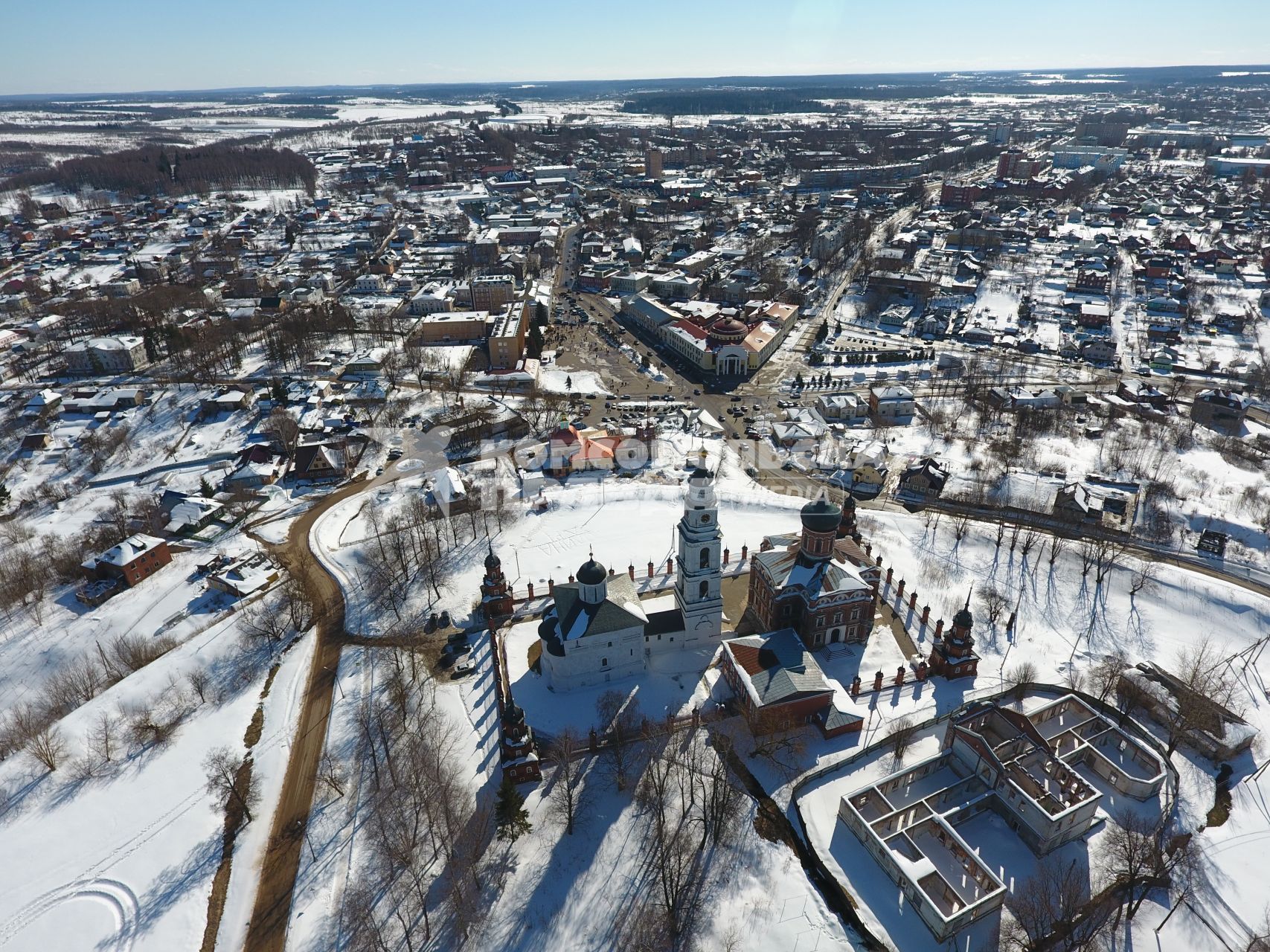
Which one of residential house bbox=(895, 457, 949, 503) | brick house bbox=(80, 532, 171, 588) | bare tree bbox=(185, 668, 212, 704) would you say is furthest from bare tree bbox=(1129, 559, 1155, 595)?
brick house bbox=(80, 532, 171, 588)

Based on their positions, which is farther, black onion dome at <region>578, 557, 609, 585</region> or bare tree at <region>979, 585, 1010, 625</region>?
bare tree at <region>979, 585, 1010, 625</region>

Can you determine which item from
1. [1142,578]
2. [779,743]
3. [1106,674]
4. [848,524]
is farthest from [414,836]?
[1142,578]

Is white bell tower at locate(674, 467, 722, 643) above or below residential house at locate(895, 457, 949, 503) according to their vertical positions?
above

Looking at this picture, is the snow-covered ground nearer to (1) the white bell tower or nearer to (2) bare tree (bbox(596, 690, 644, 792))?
(2) bare tree (bbox(596, 690, 644, 792))

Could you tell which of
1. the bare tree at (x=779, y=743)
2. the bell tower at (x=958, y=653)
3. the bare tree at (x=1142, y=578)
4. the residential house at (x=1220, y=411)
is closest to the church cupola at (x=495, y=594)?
the bare tree at (x=779, y=743)

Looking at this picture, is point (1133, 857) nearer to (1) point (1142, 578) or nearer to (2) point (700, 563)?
(2) point (700, 563)

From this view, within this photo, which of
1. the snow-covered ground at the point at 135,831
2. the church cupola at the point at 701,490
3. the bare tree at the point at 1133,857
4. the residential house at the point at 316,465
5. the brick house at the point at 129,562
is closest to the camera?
the bare tree at the point at 1133,857

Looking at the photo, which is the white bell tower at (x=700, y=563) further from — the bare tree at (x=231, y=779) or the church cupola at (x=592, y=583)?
the bare tree at (x=231, y=779)
